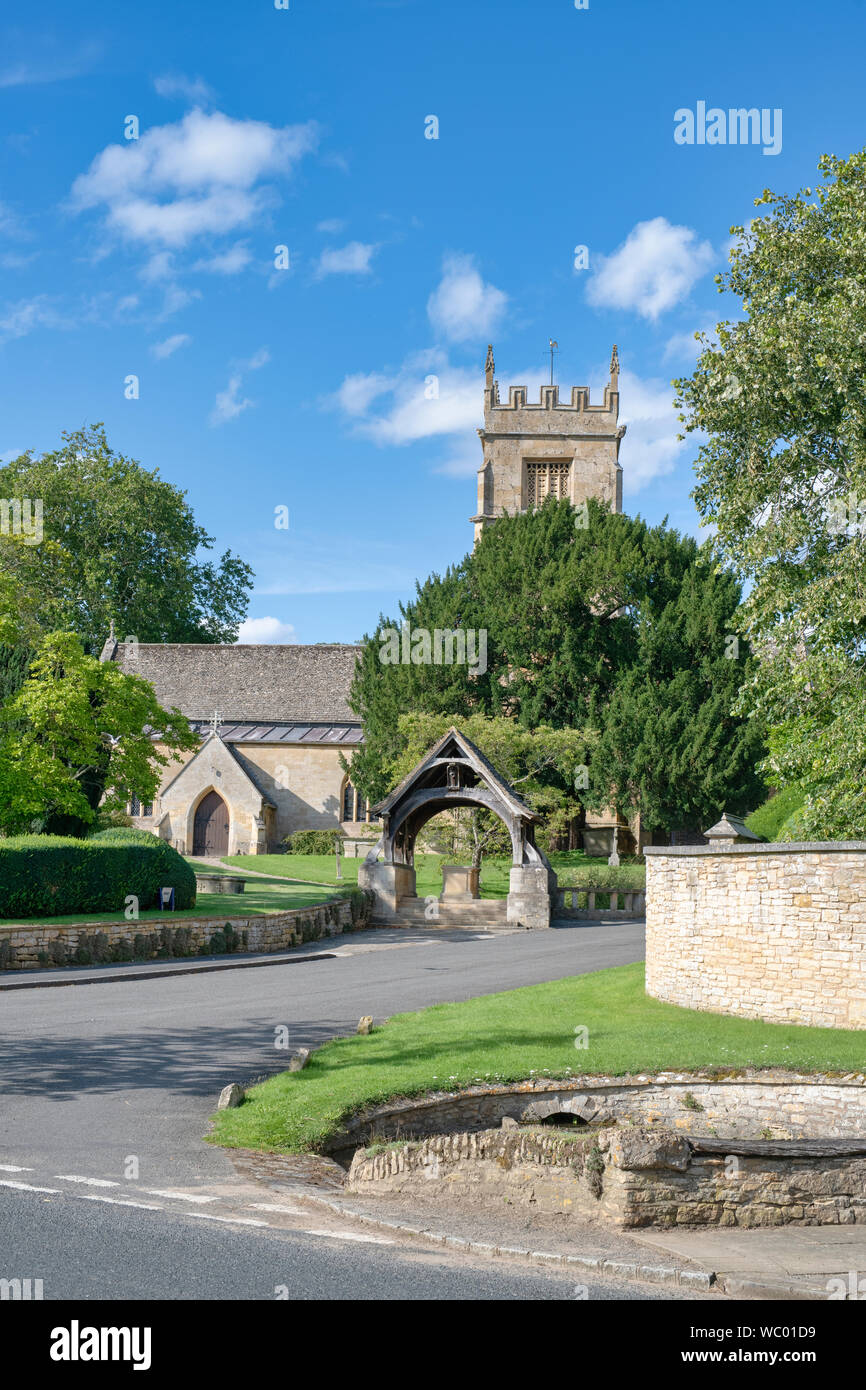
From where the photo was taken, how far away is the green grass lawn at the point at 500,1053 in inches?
424

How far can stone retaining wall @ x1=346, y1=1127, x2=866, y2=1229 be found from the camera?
8.58 m

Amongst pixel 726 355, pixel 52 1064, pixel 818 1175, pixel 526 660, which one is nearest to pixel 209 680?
pixel 526 660

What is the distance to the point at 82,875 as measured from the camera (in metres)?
24.4

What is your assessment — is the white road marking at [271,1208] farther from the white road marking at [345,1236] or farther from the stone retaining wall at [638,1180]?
the stone retaining wall at [638,1180]

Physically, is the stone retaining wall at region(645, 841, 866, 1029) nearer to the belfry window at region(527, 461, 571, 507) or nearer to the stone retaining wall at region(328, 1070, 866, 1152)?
the stone retaining wall at region(328, 1070, 866, 1152)

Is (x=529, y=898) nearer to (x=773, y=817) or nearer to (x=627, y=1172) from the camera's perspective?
(x=773, y=817)

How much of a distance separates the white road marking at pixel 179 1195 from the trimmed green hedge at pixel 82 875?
1618 cm

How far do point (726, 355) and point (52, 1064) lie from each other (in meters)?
15.5

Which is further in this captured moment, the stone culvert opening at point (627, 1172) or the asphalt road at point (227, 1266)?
the stone culvert opening at point (627, 1172)

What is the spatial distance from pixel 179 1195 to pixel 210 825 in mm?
42667

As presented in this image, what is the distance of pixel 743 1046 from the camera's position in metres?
13.4

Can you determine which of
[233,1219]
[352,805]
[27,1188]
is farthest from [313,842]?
[233,1219]

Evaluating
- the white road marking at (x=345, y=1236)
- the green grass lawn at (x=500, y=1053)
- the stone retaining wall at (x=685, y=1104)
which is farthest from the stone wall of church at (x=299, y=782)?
the white road marking at (x=345, y=1236)
